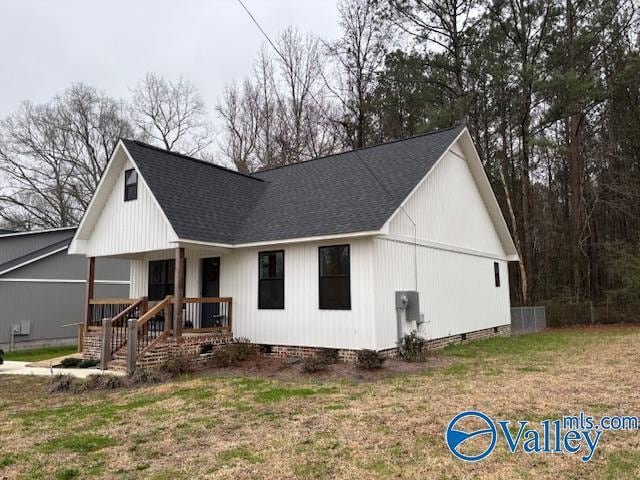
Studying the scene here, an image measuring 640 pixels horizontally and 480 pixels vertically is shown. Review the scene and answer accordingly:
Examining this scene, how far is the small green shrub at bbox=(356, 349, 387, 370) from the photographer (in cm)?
956

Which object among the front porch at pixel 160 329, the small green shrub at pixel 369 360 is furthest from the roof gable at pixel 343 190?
the small green shrub at pixel 369 360

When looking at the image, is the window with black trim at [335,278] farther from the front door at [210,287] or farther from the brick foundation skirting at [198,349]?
the front door at [210,287]

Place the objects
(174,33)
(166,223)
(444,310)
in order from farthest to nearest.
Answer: (444,310)
(166,223)
(174,33)

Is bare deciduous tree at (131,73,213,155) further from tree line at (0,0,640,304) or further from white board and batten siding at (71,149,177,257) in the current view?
white board and batten siding at (71,149,177,257)

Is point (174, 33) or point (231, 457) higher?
point (174, 33)

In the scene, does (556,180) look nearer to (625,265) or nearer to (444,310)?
(625,265)

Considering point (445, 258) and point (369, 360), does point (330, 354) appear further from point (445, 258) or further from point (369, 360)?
point (445, 258)

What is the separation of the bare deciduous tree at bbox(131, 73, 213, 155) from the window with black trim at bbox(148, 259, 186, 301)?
18.3m

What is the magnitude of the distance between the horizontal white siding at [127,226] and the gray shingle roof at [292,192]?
1.75 feet

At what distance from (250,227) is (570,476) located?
9844 millimetres

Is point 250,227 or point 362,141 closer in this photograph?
point 250,227

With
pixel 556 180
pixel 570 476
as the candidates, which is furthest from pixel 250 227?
pixel 556 180

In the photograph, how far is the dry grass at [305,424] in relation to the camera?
440 cm

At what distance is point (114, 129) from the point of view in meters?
31.9
